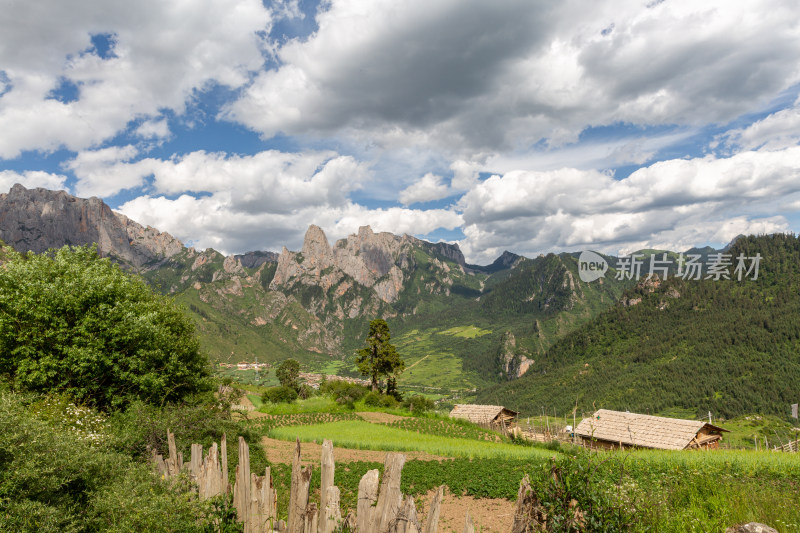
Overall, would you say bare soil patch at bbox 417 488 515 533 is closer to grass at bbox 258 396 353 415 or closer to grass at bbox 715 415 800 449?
grass at bbox 258 396 353 415

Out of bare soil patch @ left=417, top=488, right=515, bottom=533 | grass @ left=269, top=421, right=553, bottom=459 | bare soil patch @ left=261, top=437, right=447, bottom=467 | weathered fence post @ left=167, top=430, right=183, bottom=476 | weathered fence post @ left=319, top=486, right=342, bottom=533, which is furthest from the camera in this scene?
grass @ left=269, top=421, right=553, bottom=459

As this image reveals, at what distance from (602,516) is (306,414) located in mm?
35705

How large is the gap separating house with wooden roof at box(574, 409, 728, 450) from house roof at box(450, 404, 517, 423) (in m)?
8.27

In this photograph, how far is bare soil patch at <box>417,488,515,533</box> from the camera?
420 inches

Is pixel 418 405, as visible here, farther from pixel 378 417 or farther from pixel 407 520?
pixel 407 520

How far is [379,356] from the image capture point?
44.9 m

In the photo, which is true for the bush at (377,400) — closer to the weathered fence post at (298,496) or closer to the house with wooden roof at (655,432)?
the house with wooden roof at (655,432)

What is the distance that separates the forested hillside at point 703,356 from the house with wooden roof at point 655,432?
108 m

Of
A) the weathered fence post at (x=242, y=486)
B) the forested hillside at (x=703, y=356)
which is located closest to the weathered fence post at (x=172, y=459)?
the weathered fence post at (x=242, y=486)

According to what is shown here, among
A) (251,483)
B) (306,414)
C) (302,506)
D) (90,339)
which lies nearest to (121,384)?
(90,339)

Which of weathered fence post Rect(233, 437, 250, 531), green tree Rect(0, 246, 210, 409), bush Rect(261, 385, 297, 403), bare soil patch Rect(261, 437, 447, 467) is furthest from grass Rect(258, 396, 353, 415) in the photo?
A: weathered fence post Rect(233, 437, 250, 531)

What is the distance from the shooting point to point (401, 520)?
4.87 meters

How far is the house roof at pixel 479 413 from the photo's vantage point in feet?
134

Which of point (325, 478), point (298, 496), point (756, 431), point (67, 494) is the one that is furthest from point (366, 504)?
point (756, 431)
